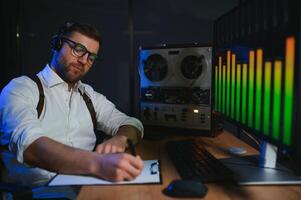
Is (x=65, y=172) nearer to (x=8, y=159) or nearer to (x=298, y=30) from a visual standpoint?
(x=8, y=159)

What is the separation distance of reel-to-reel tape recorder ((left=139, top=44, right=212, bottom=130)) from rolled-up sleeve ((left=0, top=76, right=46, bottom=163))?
0.66 m

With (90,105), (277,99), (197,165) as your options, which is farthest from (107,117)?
(277,99)

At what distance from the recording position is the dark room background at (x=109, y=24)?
2059mm

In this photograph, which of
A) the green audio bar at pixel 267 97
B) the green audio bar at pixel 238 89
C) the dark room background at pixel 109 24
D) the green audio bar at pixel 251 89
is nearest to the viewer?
the green audio bar at pixel 267 97

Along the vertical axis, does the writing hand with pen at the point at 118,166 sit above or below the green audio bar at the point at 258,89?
below

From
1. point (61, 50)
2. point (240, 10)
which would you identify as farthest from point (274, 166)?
point (61, 50)

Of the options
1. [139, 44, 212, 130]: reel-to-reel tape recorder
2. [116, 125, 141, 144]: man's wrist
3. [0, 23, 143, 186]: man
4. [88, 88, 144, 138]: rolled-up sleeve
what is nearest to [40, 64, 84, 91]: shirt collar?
[0, 23, 143, 186]: man

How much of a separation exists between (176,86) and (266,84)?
821 mm

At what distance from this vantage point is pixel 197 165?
1.06m

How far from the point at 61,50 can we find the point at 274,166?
0.97m

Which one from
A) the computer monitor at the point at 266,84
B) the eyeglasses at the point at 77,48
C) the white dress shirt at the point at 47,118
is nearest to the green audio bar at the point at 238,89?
the computer monitor at the point at 266,84

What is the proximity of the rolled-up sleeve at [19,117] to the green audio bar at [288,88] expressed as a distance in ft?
2.32

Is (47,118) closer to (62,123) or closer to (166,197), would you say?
(62,123)

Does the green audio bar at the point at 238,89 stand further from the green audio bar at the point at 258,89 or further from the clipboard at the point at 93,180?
the clipboard at the point at 93,180
